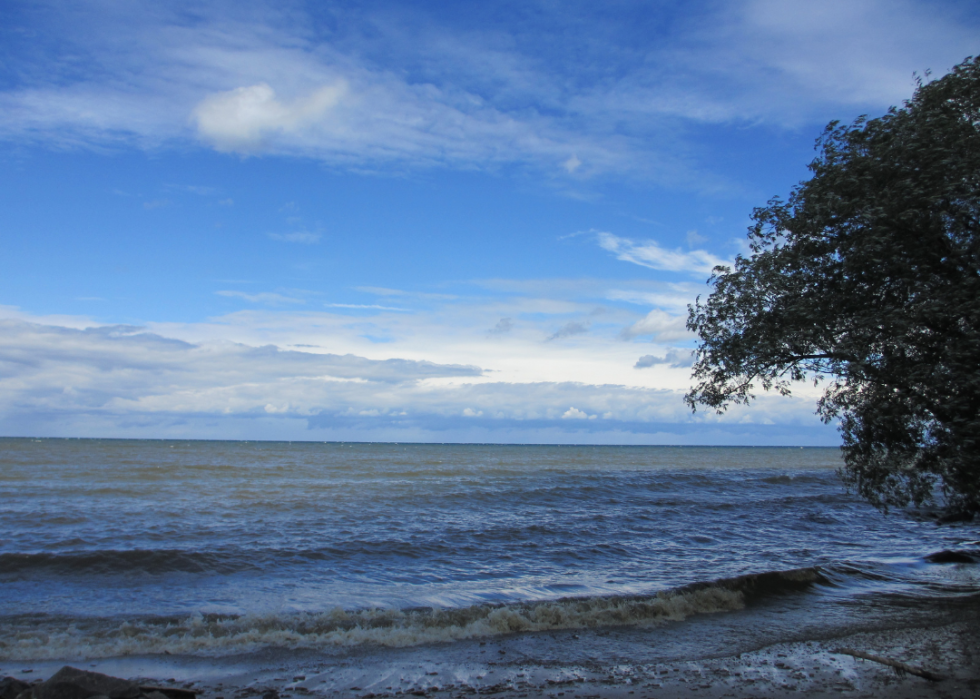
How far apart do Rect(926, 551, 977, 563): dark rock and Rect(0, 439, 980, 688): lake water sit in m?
0.93

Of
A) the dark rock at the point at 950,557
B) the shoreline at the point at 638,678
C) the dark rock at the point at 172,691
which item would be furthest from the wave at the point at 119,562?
the dark rock at the point at 950,557

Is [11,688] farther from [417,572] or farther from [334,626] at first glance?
[417,572]

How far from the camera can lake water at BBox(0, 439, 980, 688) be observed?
36.0ft

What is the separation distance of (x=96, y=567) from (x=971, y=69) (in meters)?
24.3

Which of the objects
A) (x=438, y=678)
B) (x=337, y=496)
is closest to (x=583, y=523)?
(x=337, y=496)

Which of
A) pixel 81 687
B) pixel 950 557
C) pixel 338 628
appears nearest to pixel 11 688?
pixel 81 687

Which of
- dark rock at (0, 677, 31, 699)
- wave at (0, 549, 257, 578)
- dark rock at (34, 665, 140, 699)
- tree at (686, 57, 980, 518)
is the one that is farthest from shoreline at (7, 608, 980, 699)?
wave at (0, 549, 257, 578)

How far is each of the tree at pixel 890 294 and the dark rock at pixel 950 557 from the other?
590 centimetres

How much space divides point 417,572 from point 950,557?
17098 mm

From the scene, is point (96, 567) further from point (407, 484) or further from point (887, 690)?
point (407, 484)

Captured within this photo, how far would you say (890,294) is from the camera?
11.4 m

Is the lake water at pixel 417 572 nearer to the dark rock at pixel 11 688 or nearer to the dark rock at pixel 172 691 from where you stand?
the dark rock at pixel 172 691

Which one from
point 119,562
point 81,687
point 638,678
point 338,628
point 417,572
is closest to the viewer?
point 81,687

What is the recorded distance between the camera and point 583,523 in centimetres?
2477
